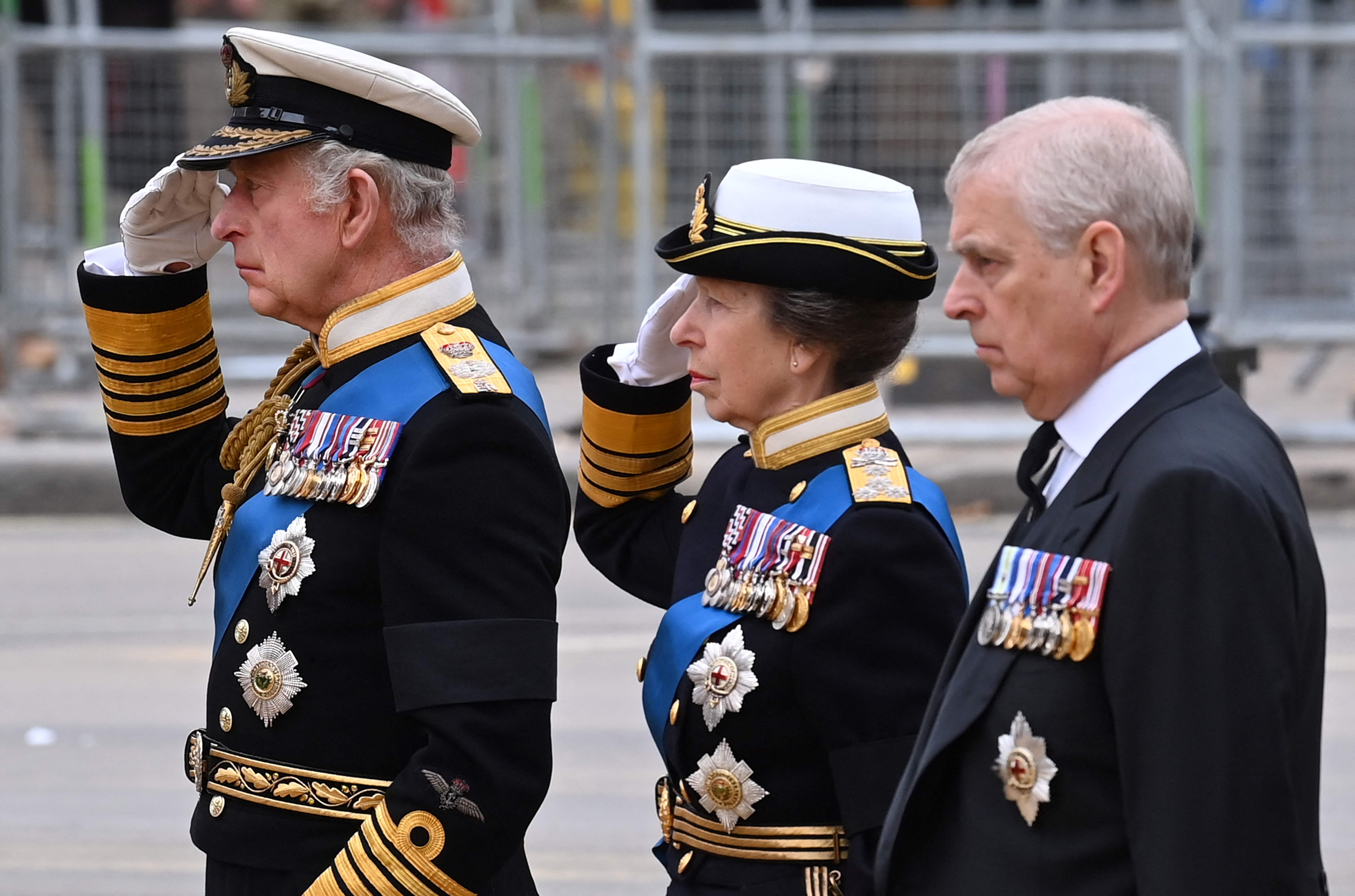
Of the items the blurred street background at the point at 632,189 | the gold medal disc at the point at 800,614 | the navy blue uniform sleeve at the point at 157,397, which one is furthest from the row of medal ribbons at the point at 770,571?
the blurred street background at the point at 632,189

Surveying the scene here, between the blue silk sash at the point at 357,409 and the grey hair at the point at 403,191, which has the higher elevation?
the grey hair at the point at 403,191

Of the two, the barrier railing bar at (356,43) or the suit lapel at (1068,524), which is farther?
the barrier railing bar at (356,43)

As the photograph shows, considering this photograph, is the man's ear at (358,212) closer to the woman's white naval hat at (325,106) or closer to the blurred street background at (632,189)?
the woman's white naval hat at (325,106)

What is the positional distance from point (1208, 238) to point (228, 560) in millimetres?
8025

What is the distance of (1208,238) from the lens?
10.0 metres

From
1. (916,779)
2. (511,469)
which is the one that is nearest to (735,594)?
(511,469)

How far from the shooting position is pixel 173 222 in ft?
10.5

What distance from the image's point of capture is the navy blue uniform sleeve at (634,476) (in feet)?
10.8

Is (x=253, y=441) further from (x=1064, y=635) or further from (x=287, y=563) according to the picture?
(x=1064, y=635)

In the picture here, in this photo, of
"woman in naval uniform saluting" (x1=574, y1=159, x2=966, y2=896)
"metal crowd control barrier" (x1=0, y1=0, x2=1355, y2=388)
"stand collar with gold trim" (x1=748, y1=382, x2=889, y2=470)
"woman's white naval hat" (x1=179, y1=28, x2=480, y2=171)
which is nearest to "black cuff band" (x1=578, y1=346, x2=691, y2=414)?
"woman in naval uniform saluting" (x1=574, y1=159, x2=966, y2=896)

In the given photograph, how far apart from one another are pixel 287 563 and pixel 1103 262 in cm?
116

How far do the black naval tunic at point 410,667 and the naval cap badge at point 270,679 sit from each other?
0.01 m

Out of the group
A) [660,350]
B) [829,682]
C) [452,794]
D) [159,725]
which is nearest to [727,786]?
[829,682]

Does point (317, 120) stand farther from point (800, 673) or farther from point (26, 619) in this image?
point (26, 619)
